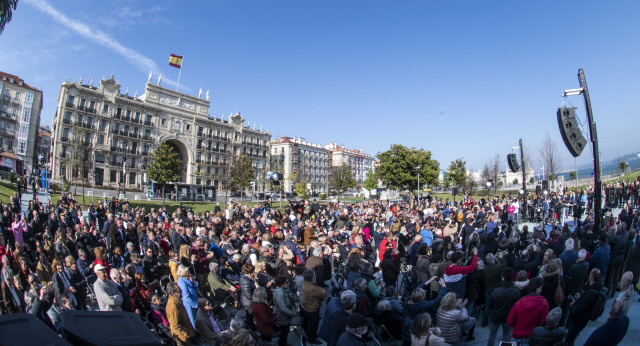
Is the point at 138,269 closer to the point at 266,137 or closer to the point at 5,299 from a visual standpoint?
the point at 5,299

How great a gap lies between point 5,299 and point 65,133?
57.8 meters

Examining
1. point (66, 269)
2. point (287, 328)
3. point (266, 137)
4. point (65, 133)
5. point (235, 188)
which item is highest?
point (266, 137)

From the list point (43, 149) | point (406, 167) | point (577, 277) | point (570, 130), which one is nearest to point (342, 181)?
point (406, 167)

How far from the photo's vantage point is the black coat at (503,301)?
5.42 metres

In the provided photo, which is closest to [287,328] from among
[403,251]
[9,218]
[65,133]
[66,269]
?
[66,269]

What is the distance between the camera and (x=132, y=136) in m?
59.3

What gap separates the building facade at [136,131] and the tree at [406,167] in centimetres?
2266

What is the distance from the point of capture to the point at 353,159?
388 feet

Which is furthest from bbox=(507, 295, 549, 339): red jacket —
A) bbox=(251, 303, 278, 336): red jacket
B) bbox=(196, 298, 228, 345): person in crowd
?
bbox=(196, 298, 228, 345): person in crowd

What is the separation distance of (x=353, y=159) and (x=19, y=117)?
85.2 metres

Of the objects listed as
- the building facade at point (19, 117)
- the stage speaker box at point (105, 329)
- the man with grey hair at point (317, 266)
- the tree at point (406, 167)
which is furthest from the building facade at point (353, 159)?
the stage speaker box at point (105, 329)

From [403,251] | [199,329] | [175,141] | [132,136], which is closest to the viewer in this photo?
[199,329]

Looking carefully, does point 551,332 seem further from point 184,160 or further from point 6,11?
point 184,160

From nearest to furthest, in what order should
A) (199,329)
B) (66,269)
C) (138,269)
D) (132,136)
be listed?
(199,329)
(66,269)
(138,269)
(132,136)
